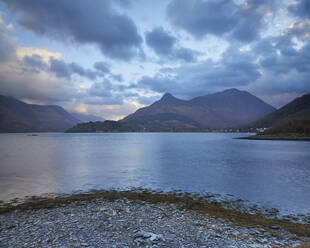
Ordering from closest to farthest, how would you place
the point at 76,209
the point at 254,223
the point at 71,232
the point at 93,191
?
the point at 71,232 < the point at 254,223 < the point at 76,209 < the point at 93,191

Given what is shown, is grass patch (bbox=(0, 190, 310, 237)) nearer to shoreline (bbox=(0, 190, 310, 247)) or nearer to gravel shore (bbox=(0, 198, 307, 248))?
shoreline (bbox=(0, 190, 310, 247))

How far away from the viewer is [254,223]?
15117mm

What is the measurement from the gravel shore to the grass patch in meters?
1.13

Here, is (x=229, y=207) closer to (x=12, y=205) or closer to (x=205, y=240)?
(x=205, y=240)

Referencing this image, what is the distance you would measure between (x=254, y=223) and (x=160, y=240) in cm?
841

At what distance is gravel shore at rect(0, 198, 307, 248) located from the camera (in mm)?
11289

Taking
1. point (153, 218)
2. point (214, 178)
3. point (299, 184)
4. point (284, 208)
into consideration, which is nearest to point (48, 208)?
point (153, 218)

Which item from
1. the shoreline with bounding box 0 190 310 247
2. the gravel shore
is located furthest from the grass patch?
the gravel shore

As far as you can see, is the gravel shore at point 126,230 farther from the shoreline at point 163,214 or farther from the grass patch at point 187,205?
the grass patch at point 187,205

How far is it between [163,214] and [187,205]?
4.16 meters

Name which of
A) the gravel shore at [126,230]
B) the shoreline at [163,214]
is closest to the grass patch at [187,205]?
the shoreline at [163,214]

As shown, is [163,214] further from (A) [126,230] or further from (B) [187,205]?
(A) [126,230]

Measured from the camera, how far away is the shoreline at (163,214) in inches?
478

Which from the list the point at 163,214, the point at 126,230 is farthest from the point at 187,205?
the point at 126,230
